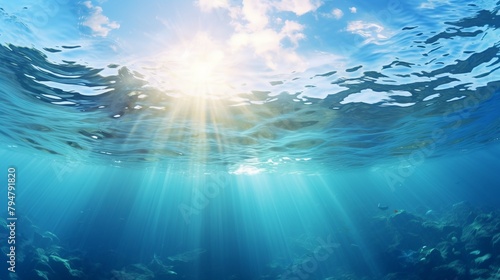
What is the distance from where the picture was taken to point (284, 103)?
45.4 ft

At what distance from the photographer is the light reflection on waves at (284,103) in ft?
34.3

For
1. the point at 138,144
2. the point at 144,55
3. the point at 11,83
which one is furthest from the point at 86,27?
the point at 138,144

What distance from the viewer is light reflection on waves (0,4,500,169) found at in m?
10.5

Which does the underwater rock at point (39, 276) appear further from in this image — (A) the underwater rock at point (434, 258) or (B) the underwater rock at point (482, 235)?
(B) the underwater rock at point (482, 235)

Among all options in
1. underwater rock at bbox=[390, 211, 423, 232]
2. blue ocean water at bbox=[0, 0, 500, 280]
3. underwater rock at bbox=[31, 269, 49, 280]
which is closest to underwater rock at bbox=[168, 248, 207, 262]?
blue ocean water at bbox=[0, 0, 500, 280]

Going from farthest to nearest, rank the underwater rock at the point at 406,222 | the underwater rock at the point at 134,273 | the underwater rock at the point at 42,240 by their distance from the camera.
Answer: the underwater rock at the point at 42,240 → the underwater rock at the point at 406,222 → the underwater rock at the point at 134,273

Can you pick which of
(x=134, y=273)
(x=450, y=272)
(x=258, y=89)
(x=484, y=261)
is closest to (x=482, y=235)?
(x=484, y=261)

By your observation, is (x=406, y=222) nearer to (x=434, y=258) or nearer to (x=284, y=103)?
(x=434, y=258)

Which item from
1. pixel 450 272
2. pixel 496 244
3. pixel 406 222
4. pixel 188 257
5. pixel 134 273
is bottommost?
pixel 450 272

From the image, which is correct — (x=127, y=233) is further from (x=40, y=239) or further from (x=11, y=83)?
(x=11, y=83)

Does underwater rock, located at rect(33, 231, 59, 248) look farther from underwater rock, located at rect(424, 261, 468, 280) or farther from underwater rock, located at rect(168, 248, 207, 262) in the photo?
underwater rock, located at rect(424, 261, 468, 280)

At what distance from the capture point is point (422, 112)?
16688mm

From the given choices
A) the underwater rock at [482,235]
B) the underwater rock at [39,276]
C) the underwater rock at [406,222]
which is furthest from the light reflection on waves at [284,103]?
the underwater rock at [406,222]

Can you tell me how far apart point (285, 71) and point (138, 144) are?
16.4 m
